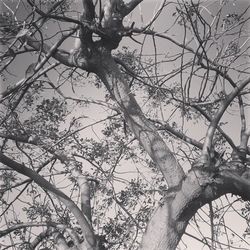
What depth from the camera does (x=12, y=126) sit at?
5266 millimetres

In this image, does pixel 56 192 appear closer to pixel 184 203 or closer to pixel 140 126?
pixel 140 126

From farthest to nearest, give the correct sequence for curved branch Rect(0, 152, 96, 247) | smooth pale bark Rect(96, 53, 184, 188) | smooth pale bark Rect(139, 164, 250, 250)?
curved branch Rect(0, 152, 96, 247) < smooth pale bark Rect(96, 53, 184, 188) < smooth pale bark Rect(139, 164, 250, 250)

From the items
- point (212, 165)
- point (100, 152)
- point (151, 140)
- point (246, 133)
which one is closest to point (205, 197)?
point (212, 165)

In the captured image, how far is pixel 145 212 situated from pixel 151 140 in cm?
165

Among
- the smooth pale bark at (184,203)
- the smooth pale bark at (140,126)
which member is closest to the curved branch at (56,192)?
the smooth pale bark at (184,203)

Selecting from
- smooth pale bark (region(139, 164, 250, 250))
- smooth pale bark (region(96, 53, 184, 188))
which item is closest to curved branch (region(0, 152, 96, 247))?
smooth pale bark (region(139, 164, 250, 250))

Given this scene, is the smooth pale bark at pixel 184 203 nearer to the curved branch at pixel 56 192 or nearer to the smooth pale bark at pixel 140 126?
the smooth pale bark at pixel 140 126

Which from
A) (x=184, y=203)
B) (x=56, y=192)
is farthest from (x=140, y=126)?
(x=56, y=192)

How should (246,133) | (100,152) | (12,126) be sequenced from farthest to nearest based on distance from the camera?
(100,152) < (12,126) < (246,133)

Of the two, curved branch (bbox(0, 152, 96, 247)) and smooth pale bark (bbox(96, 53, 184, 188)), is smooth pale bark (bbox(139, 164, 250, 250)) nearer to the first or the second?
smooth pale bark (bbox(96, 53, 184, 188))

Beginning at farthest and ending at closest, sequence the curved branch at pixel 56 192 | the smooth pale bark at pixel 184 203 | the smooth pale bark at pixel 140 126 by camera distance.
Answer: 1. the curved branch at pixel 56 192
2. the smooth pale bark at pixel 140 126
3. the smooth pale bark at pixel 184 203

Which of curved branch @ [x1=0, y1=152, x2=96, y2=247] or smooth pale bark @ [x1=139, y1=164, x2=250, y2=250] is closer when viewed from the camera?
smooth pale bark @ [x1=139, y1=164, x2=250, y2=250]

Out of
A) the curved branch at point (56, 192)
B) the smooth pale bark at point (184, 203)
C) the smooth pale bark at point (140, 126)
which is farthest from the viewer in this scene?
the curved branch at point (56, 192)

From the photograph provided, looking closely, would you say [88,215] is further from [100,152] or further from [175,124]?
[175,124]
